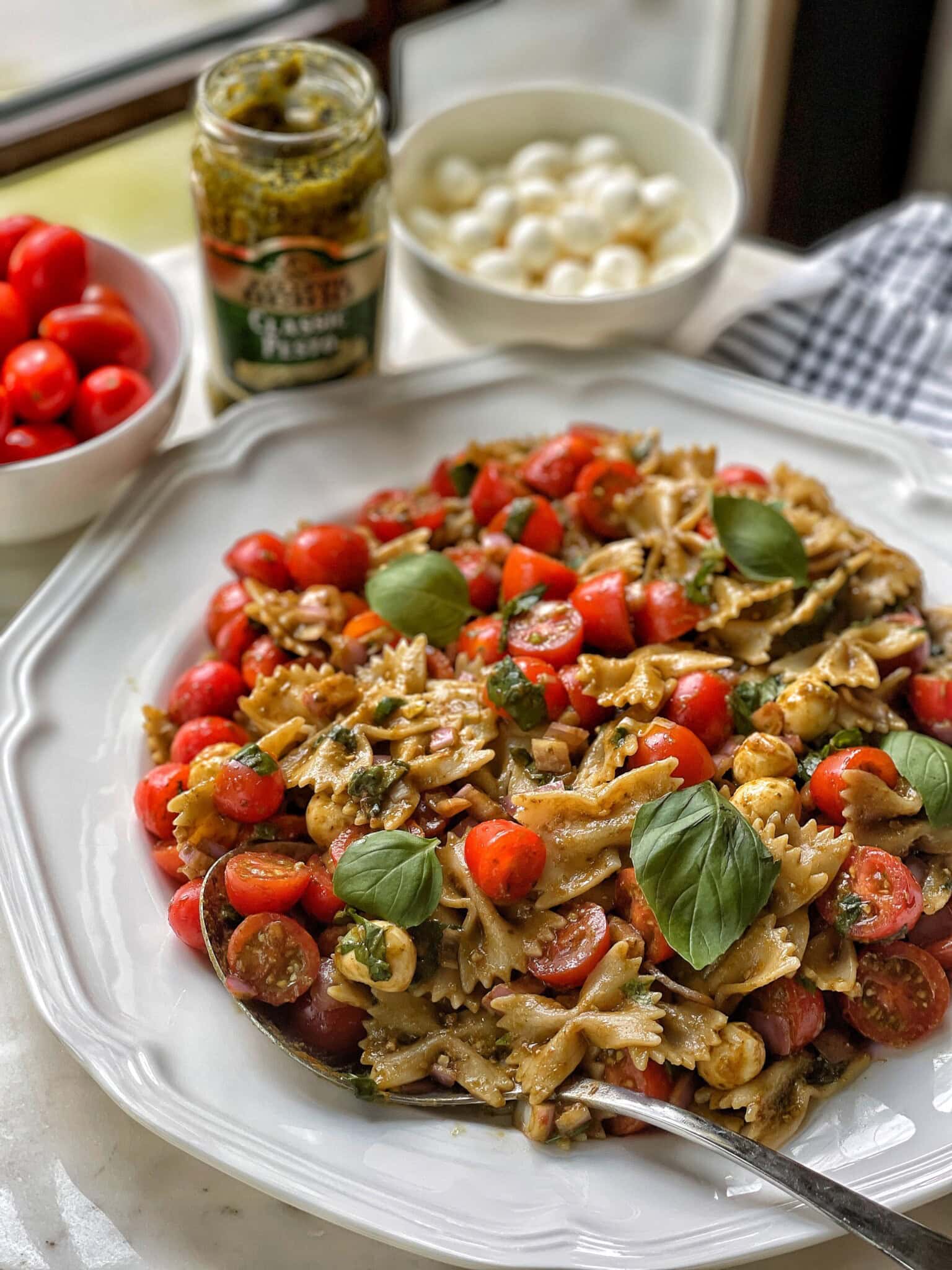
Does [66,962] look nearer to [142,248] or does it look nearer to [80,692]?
→ [80,692]

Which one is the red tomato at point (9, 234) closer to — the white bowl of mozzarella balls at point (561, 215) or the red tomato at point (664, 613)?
the white bowl of mozzarella balls at point (561, 215)

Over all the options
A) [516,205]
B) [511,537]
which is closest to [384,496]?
[511,537]

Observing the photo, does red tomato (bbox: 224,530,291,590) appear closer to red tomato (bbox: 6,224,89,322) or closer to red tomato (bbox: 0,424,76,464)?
red tomato (bbox: 0,424,76,464)

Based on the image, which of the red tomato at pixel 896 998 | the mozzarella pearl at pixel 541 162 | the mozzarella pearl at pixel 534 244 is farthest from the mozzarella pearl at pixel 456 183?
the red tomato at pixel 896 998

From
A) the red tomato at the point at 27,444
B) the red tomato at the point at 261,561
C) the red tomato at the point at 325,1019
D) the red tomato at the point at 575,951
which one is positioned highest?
the red tomato at the point at 27,444

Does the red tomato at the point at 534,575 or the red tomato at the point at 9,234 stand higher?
the red tomato at the point at 9,234
